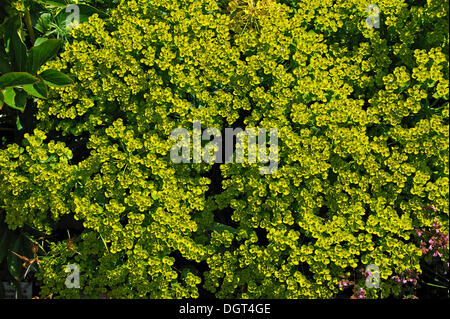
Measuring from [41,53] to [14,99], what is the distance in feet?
0.95

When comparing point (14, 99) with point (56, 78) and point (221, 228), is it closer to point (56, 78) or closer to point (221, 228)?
point (56, 78)

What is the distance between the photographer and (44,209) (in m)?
2.37

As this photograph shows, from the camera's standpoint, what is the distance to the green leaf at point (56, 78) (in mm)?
2318

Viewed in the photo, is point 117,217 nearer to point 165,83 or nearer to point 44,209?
point 44,209

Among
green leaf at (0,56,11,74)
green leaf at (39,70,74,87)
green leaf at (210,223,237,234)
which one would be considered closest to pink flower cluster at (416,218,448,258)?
green leaf at (210,223,237,234)

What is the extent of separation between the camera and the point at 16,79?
2256mm

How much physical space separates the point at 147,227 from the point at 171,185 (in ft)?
0.83

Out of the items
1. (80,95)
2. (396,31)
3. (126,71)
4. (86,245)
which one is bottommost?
(86,245)

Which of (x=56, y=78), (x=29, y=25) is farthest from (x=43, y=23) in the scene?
(x=56, y=78)

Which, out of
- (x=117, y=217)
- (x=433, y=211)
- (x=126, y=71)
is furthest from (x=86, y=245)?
(x=433, y=211)

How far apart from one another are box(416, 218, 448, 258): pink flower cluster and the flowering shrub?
4cm

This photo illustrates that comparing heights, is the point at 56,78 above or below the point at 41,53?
below

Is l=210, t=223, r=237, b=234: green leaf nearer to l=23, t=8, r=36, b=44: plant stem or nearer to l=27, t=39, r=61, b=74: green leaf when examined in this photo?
l=27, t=39, r=61, b=74: green leaf

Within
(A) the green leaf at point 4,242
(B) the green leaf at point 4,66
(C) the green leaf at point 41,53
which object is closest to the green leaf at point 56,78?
(C) the green leaf at point 41,53
